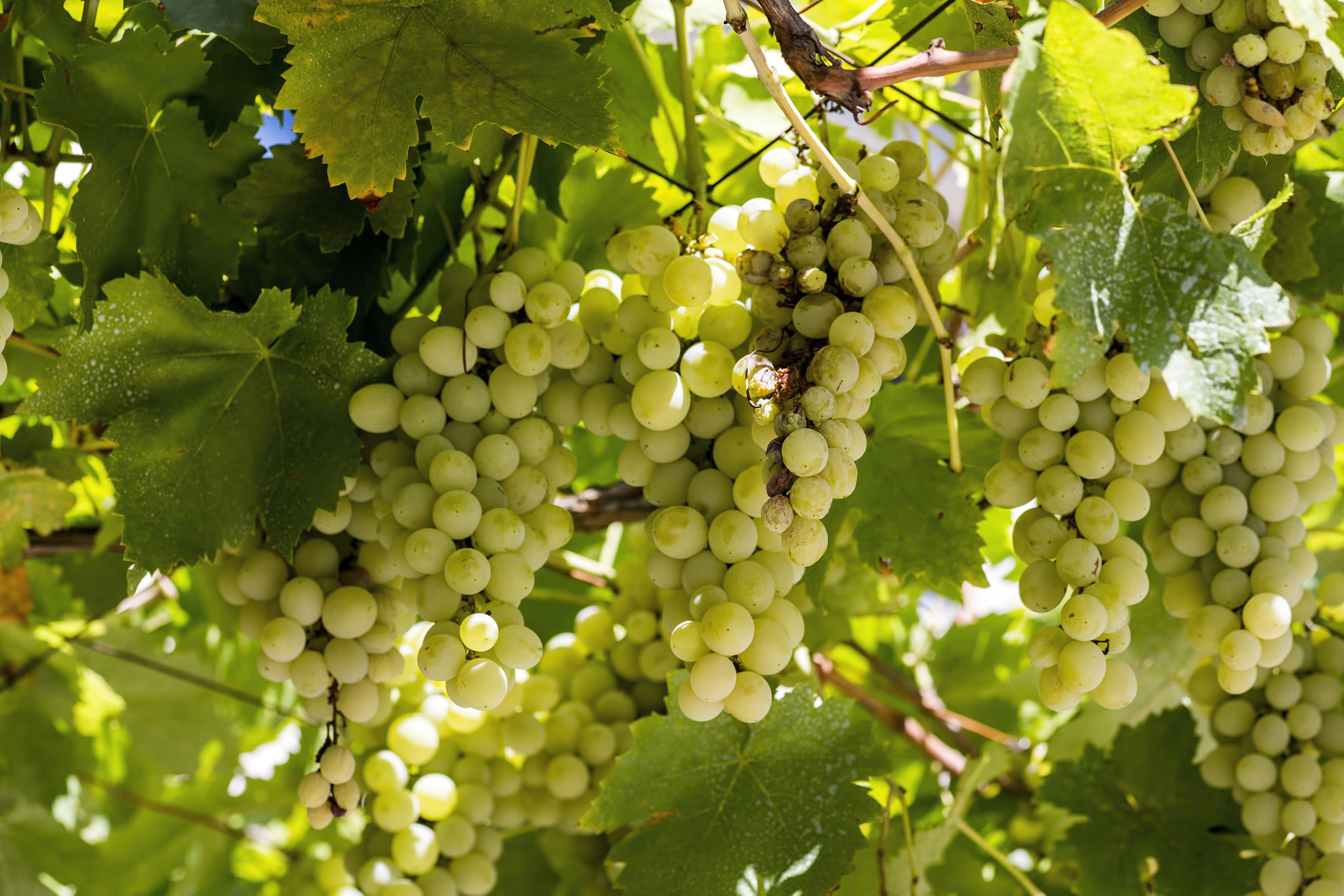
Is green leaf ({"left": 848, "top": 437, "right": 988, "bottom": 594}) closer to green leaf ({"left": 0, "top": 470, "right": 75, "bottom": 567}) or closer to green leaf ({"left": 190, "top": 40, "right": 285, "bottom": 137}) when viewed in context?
green leaf ({"left": 190, "top": 40, "right": 285, "bottom": 137})

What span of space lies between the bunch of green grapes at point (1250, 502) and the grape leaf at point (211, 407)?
1.65ft

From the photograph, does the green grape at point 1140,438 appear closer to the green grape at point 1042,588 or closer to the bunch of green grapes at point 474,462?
the green grape at point 1042,588

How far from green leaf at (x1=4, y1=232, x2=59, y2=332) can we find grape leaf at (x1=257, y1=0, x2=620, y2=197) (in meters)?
0.20

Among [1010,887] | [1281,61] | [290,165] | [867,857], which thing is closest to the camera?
[1281,61]

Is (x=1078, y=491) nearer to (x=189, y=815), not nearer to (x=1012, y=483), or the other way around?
(x=1012, y=483)

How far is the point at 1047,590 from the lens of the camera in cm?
54

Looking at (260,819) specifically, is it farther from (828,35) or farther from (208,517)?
(828,35)

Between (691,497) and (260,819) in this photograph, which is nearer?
(691,497)

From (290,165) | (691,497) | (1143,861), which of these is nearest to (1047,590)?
(691,497)

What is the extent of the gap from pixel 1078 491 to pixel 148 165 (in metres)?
0.57

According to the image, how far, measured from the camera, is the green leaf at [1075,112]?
420mm

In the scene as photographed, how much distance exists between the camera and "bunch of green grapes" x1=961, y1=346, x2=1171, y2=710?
511 millimetres

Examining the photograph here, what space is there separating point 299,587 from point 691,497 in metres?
0.24

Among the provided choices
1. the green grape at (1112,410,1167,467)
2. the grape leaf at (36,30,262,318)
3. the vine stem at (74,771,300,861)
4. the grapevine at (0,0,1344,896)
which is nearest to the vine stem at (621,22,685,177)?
the grapevine at (0,0,1344,896)
